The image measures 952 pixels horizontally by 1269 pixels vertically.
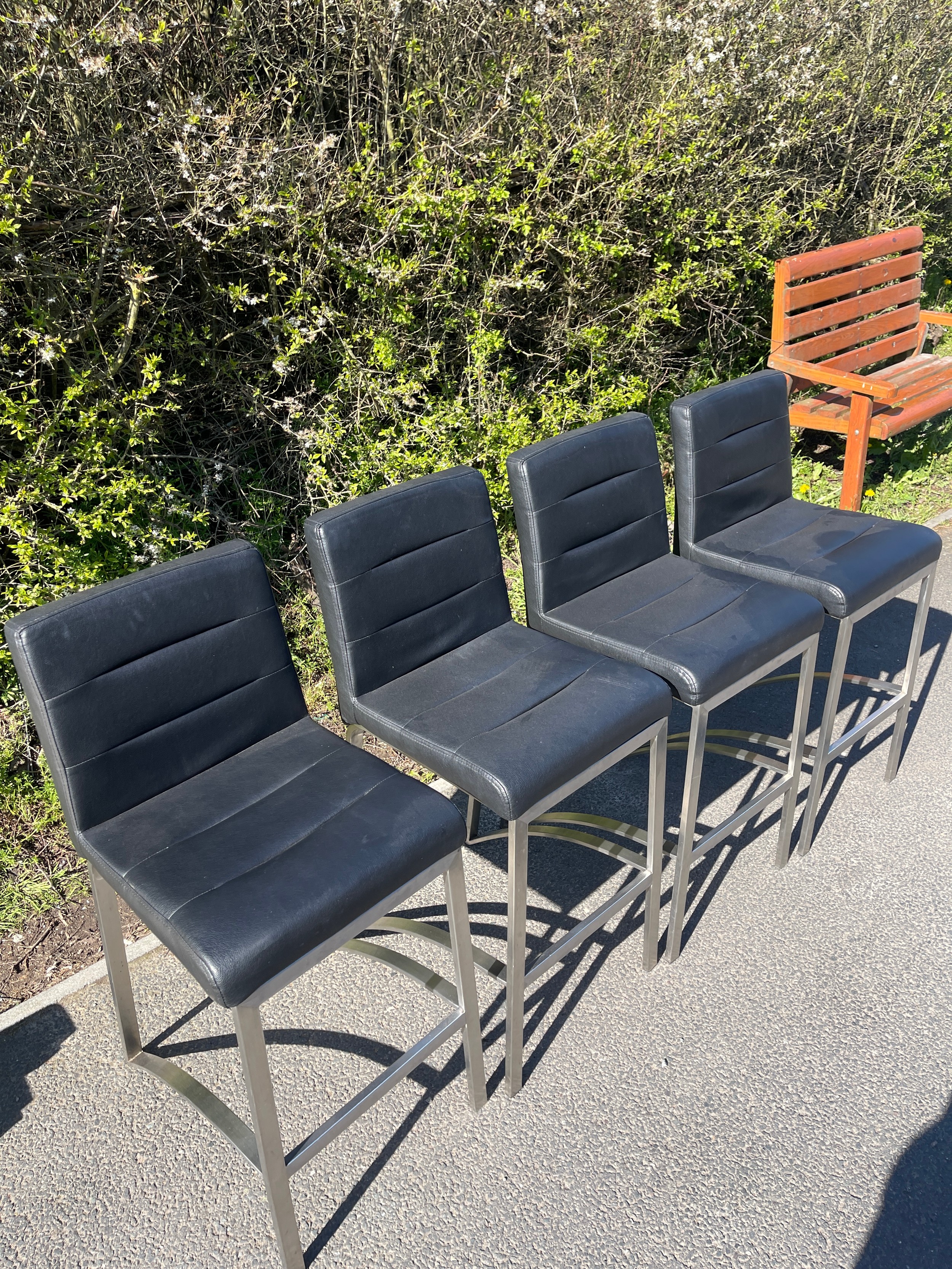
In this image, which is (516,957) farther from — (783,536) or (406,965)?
(783,536)

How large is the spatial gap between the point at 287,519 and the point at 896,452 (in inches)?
150

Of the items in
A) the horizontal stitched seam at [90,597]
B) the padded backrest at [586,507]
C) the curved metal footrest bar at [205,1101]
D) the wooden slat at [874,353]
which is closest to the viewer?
the horizontal stitched seam at [90,597]

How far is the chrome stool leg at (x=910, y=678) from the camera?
10.00 ft

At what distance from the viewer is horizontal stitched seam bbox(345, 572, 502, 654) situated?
2.18 meters

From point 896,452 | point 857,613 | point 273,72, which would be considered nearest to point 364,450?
point 273,72

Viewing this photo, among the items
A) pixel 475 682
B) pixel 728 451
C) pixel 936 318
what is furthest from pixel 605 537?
pixel 936 318

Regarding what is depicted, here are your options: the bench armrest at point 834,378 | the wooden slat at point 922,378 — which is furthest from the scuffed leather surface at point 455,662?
the wooden slat at point 922,378

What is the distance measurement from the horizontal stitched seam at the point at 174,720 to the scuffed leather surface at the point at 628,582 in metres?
0.79

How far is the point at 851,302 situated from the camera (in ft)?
15.7

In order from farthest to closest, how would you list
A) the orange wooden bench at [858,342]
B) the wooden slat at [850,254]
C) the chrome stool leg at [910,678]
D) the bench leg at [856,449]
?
the wooden slat at [850,254] → the orange wooden bench at [858,342] → the bench leg at [856,449] → the chrome stool leg at [910,678]

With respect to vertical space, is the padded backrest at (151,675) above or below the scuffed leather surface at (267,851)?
above

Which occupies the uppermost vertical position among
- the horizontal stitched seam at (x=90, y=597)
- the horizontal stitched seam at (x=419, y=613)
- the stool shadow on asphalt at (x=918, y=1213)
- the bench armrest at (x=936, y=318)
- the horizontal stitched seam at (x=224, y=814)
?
the horizontal stitched seam at (x=90, y=597)

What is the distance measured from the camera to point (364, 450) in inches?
143

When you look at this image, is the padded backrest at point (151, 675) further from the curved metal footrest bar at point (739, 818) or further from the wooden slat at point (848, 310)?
the wooden slat at point (848, 310)
